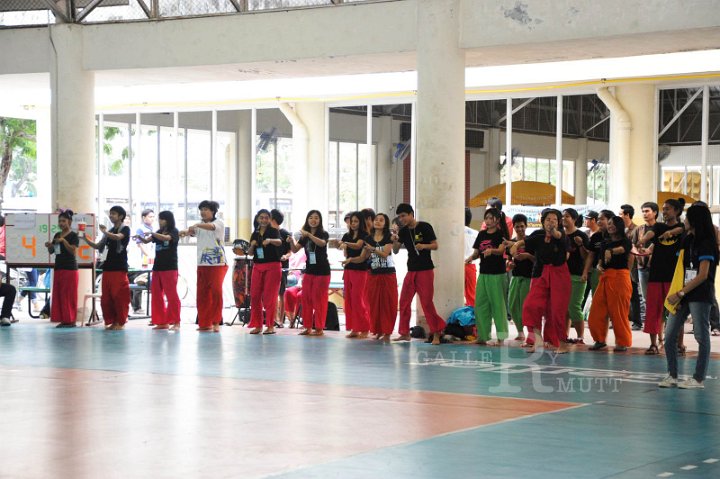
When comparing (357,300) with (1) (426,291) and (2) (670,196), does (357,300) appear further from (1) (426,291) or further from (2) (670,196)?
(2) (670,196)

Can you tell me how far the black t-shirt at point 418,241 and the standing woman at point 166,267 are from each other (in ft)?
12.2

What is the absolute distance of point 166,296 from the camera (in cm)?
1612

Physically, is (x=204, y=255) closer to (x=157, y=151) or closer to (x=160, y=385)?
(x=160, y=385)

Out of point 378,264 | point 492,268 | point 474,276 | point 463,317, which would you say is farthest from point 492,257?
point 474,276

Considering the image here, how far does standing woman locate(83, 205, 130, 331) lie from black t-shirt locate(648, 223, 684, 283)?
25.7 feet

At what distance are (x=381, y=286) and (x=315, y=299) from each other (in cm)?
116

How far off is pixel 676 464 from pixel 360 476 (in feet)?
6.48

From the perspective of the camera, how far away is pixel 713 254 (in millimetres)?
9773

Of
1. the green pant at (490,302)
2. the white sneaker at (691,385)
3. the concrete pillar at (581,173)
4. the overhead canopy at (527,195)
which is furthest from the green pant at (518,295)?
the overhead canopy at (527,195)

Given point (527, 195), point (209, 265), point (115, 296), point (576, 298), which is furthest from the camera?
point (527, 195)

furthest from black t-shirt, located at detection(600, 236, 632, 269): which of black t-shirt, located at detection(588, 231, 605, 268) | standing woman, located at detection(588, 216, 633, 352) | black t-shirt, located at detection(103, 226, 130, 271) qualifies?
Answer: black t-shirt, located at detection(103, 226, 130, 271)

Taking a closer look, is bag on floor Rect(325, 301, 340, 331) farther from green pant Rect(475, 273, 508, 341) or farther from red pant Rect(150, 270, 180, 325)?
green pant Rect(475, 273, 508, 341)

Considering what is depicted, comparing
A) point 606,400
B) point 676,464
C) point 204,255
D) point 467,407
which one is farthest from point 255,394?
point 204,255

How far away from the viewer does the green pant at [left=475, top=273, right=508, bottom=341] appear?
45.7 feet
